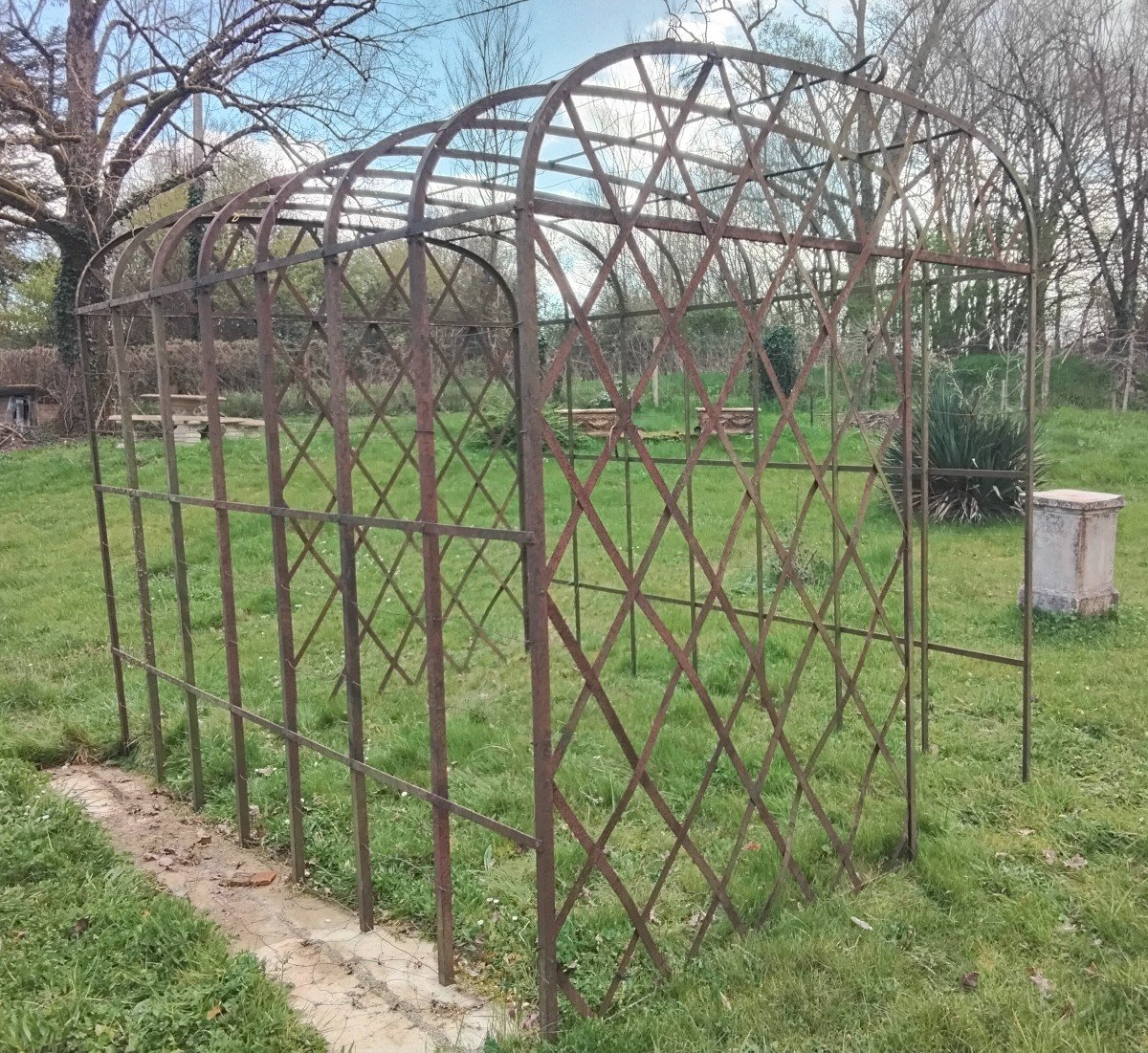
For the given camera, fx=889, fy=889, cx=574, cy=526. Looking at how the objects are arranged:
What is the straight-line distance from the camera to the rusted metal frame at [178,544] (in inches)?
138

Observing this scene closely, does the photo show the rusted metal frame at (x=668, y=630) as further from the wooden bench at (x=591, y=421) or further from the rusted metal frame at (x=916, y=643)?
the wooden bench at (x=591, y=421)

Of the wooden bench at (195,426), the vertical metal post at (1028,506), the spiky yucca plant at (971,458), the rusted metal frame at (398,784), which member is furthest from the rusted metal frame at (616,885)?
the wooden bench at (195,426)

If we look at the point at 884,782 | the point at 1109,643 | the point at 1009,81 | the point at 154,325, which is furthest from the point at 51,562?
the point at 1009,81

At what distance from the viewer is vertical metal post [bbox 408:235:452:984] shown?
2.29 metres

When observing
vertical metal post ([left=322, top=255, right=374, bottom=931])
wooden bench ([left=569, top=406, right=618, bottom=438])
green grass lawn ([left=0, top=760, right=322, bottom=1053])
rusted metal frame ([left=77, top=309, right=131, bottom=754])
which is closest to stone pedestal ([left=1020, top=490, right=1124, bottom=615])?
vertical metal post ([left=322, top=255, right=374, bottom=931])

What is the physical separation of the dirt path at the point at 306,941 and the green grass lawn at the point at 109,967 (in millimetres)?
123

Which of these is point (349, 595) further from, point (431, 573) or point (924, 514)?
point (924, 514)

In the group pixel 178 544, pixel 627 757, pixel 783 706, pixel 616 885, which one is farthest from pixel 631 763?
pixel 178 544

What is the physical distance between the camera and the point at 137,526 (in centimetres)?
391

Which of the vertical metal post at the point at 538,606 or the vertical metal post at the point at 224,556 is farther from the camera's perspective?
the vertical metal post at the point at 224,556

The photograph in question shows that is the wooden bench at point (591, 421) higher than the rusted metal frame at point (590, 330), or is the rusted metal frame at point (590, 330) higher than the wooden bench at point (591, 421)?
the rusted metal frame at point (590, 330)

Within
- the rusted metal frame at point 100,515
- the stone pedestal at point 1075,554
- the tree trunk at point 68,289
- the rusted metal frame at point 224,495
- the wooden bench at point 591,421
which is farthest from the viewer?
the tree trunk at point 68,289

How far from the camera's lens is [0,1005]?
241 cm

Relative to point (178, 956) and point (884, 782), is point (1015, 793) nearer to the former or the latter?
point (884, 782)
